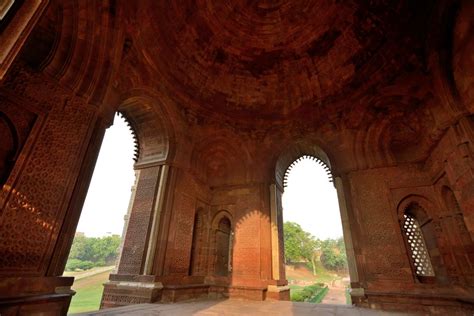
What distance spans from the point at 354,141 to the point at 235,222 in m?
5.02

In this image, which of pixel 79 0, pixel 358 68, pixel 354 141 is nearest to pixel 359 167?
pixel 354 141

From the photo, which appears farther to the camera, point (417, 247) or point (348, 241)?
point (348, 241)

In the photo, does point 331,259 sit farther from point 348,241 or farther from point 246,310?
point 246,310

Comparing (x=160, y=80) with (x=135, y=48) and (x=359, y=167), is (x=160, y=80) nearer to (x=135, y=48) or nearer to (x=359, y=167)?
(x=135, y=48)

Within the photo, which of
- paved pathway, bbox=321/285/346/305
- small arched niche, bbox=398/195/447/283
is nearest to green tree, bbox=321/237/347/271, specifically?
paved pathway, bbox=321/285/346/305

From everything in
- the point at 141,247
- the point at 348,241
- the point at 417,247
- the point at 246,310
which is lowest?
the point at 246,310

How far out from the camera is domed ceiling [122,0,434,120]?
22.9 feet

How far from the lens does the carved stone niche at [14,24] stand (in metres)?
2.00

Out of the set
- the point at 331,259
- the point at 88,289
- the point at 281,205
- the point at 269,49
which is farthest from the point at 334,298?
the point at 331,259

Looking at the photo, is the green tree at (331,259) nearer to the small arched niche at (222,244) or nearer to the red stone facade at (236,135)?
the small arched niche at (222,244)

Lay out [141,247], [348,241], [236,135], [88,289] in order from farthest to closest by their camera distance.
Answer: [88,289]
[236,135]
[348,241]
[141,247]

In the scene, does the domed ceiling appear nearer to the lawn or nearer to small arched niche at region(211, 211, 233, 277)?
small arched niche at region(211, 211, 233, 277)

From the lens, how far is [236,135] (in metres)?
9.35

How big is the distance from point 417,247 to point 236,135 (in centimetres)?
685
